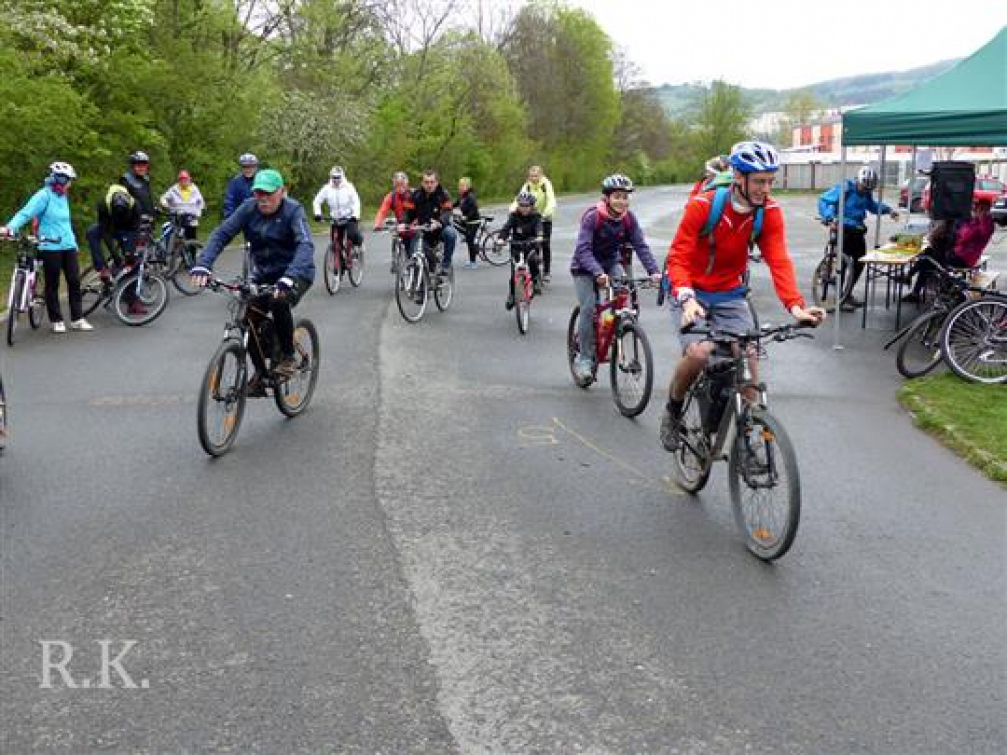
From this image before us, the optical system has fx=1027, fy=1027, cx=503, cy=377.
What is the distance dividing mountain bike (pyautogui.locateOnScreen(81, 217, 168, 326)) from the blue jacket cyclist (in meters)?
5.56

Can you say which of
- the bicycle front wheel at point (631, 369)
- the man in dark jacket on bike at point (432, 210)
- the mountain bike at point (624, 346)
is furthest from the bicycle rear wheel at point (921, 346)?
the man in dark jacket on bike at point (432, 210)

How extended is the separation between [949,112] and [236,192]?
33.6 feet

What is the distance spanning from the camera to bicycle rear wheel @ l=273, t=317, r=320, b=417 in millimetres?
7996

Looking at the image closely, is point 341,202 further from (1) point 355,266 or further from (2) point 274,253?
(2) point 274,253

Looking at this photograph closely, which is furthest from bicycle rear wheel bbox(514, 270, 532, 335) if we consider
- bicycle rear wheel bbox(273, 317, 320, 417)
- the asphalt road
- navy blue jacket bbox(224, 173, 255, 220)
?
navy blue jacket bbox(224, 173, 255, 220)

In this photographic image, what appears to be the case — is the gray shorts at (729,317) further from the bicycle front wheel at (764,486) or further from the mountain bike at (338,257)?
the mountain bike at (338,257)

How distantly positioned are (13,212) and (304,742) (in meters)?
19.3

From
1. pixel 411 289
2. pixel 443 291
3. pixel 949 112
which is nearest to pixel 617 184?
pixel 949 112

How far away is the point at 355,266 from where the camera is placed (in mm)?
16969

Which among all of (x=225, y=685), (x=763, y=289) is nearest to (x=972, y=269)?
(x=763, y=289)

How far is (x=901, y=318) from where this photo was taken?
44.7 feet

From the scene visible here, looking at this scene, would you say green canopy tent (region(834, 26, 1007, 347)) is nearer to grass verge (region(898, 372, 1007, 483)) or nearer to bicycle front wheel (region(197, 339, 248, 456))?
grass verge (region(898, 372, 1007, 483))

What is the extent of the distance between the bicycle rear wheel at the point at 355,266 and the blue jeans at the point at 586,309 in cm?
829

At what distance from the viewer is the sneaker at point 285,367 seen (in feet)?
25.3
